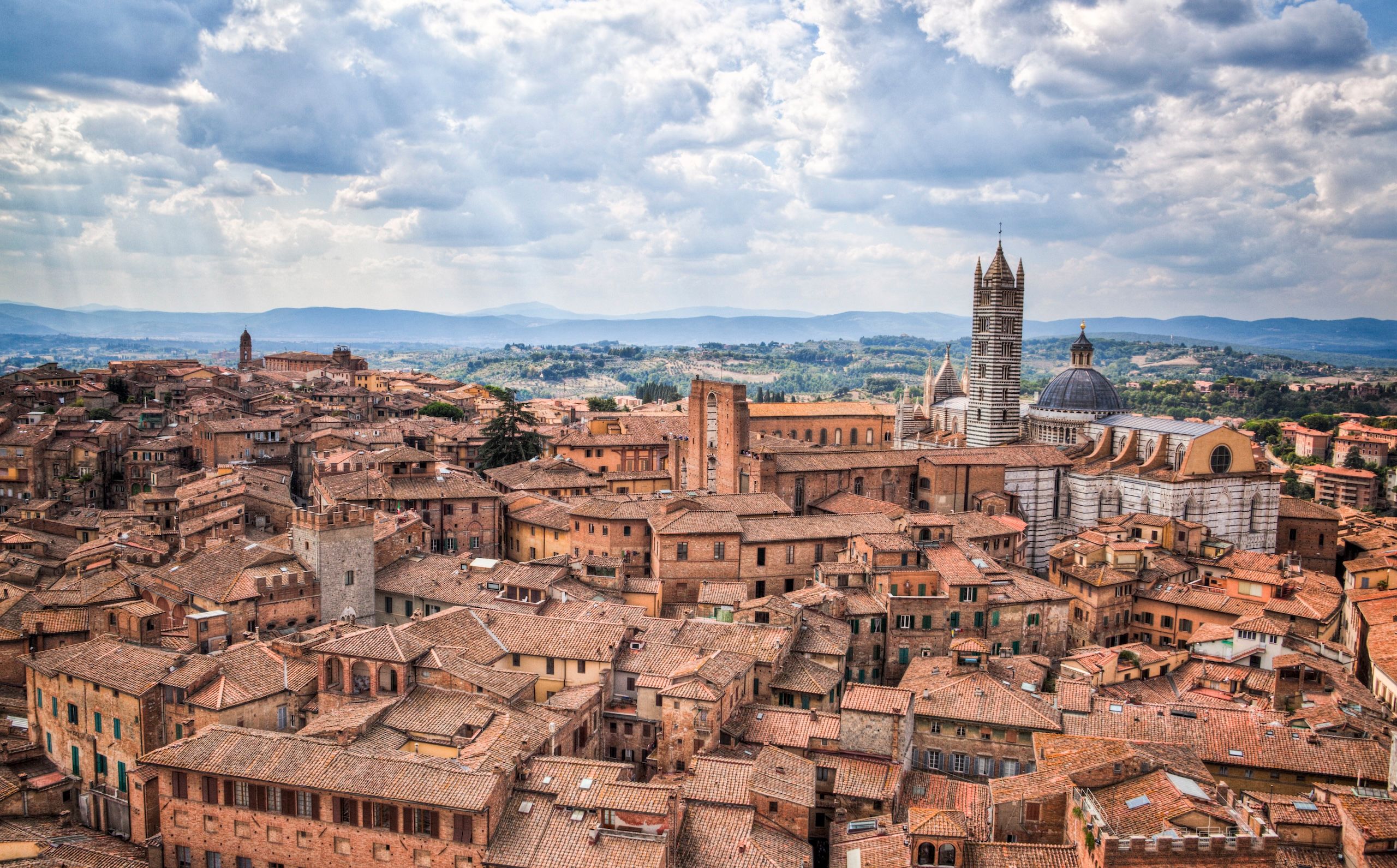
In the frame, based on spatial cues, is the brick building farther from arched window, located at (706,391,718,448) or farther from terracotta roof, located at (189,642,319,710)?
terracotta roof, located at (189,642,319,710)

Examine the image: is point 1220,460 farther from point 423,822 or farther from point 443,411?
point 443,411

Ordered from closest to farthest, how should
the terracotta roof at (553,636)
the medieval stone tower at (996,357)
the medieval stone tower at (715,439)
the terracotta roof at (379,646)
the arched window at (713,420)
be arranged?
the terracotta roof at (379,646) < the terracotta roof at (553,636) < the medieval stone tower at (715,439) < the arched window at (713,420) < the medieval stone tower at (996,357)

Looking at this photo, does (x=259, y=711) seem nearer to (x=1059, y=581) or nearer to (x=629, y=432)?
(x=1059, y=581)

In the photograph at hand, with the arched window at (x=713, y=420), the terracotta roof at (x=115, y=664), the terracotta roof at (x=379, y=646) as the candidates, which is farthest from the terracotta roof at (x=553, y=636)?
the arched window at (x=713, y=420)

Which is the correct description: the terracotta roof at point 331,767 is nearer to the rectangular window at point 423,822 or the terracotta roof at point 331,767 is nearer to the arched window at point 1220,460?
the rectangular window at point 423,822

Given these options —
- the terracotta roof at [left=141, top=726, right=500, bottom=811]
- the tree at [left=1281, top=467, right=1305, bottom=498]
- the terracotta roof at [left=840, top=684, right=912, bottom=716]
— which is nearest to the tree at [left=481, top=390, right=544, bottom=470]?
the terracotta roof at [left=840, top=684, right=912, bottom=716]

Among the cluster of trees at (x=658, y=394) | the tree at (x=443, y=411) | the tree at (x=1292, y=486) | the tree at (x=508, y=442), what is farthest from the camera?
the cluster of trees at (x=658, y=394)
